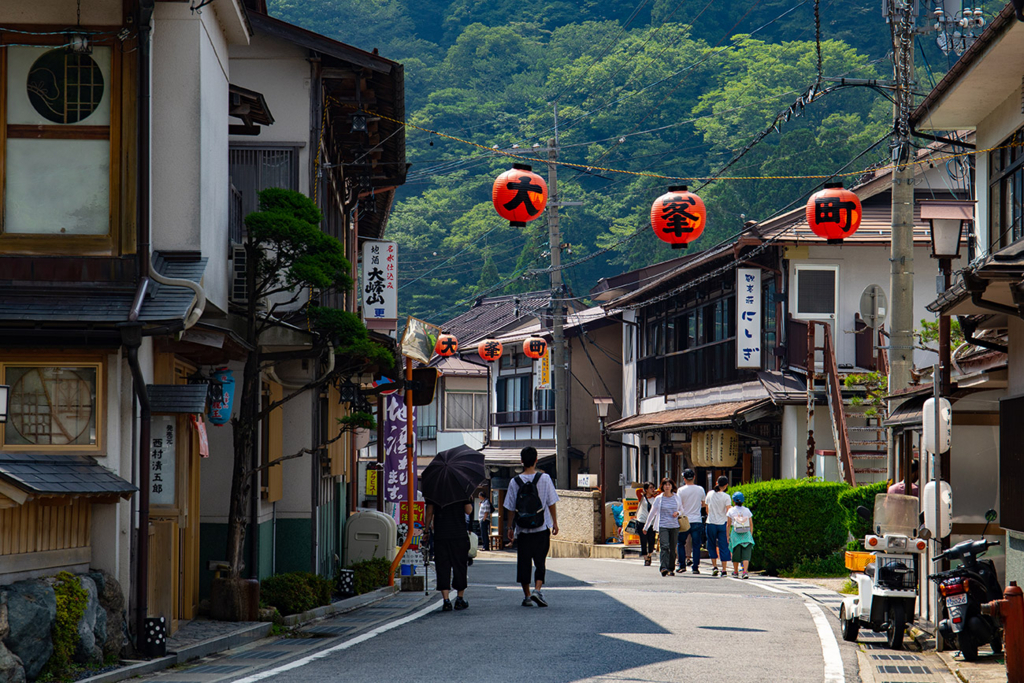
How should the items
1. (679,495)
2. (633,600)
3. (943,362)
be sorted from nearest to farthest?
(943,362)
(633,600)
(679,495)

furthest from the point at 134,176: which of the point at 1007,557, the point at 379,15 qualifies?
the point at 379,15

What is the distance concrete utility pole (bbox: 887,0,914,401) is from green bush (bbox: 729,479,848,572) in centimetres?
496

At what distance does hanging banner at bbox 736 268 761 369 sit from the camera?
92.7 ft

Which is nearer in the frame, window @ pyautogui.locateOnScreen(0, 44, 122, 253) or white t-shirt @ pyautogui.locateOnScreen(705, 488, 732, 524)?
window @ pyautogui.locateOnScreen(0, 44, 122, 253)

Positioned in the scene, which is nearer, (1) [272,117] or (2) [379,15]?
(1) [272,117]

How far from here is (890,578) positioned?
11.8 metres

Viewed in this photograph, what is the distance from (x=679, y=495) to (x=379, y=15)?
186 ft

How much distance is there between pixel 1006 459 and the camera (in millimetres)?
11789

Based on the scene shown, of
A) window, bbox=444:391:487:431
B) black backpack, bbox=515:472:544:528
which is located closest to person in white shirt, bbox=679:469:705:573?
black backpack, bbox=515:472:544:528

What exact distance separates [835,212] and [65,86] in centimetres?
1314

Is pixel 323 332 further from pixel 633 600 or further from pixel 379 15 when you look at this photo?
pixel 379 15

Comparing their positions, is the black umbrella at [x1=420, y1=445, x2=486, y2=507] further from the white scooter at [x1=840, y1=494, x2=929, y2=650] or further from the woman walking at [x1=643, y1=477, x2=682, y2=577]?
the woman walking at [x1=643, y1=477, x2=682, y2=577]

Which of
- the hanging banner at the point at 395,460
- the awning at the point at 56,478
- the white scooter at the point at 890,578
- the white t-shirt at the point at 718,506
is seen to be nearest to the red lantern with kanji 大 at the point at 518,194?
the hanging banner at the point at 395,460

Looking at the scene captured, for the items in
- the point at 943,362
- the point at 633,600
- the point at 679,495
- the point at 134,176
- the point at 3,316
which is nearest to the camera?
the point at 3,316
